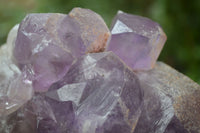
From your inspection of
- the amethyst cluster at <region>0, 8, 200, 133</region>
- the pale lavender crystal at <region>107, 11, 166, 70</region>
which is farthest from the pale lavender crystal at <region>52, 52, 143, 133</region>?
the pale lavender crystal at <region>107, 11, 166, 70</region>

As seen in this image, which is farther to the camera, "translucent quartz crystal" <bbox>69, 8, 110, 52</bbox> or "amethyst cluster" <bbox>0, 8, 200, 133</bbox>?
"translucent quartz crystal" <bbox>69, 8, 110, 52</bbox>

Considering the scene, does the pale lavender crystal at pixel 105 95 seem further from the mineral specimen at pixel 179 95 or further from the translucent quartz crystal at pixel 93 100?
the mineral specimen at pixel 179 95

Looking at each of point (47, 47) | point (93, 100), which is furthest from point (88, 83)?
point (47, 47)

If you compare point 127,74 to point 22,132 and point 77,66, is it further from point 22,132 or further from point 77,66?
point 22,132

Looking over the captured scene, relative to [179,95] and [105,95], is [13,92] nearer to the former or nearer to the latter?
[105,95]

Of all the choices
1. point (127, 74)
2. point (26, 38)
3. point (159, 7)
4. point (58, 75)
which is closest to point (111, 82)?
point (127, 74)

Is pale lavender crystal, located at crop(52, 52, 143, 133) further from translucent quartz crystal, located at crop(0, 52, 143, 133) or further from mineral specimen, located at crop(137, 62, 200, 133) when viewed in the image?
mineral specimen, located at crop(137, 62, 200, 133)

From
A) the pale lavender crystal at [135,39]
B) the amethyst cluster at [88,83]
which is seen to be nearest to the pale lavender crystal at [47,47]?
the amethyst cluster at [88,83]
